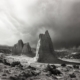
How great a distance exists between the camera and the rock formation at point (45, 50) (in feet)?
126

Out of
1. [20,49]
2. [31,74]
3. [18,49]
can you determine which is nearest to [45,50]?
[31,74]

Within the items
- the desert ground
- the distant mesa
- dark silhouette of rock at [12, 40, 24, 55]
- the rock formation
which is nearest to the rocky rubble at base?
the desert ground

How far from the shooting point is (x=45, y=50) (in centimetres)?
4059

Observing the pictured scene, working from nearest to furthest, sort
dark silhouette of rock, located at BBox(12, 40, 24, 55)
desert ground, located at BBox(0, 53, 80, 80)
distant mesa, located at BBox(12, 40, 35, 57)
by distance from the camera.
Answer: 1. desert ground, located at BBox(0, 53, 80, 80)
2. distant mesa, located at BBox(12, 40, 35, 57)
3. dark silhouette of rock, located at BBox(12, 40, 24, 55)

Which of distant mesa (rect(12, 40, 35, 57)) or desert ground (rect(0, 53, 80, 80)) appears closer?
desert ground (rect(0, 53, 80, 80))

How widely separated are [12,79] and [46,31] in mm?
33325

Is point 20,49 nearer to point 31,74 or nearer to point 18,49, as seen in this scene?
point 18,49

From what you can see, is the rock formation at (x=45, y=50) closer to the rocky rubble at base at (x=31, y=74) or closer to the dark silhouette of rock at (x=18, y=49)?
the rocky rubble at base at (x=31, y=74)

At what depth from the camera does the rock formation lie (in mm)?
38438

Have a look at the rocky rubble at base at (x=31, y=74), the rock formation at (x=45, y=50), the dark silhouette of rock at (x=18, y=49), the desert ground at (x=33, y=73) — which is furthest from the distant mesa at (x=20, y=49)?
the rocky rubble at base at (x=31, y=74)

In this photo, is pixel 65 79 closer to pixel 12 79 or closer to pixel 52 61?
pixel 12 79

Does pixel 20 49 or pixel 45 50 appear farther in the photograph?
pixel 20 49

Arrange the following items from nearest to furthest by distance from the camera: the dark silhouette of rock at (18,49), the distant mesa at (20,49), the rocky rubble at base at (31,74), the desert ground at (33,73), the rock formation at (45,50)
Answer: the rocky rubble at base at (31,74)
the desert ground at (33,73)
the rock formation at (45,50)
the distant mesa at (20,49)
the dark silhouette of rock at (18,49)

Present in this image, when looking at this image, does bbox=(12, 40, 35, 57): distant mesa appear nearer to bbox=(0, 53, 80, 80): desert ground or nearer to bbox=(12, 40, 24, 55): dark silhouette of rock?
bbox=(12, 40, 24, 55): dark silhouette of rock
